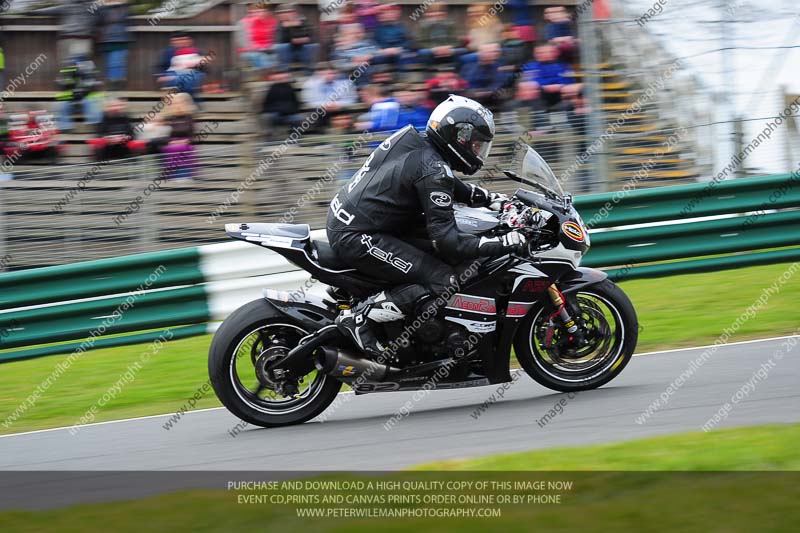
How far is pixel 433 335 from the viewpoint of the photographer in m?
6.31

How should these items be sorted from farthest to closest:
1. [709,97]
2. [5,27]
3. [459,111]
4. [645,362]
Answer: [5,27] < [709,97] < [645,362] < [459,111]

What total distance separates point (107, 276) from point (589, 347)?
5016 mm

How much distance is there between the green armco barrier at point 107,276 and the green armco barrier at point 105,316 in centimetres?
9

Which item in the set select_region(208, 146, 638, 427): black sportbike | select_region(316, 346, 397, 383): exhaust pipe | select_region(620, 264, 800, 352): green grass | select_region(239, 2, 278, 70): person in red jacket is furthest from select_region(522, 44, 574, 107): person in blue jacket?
select_region(316, 346, 397, 383): exhaust pipe

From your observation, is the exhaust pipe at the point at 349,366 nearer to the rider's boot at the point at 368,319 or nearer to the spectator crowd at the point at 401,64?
the rider's boot at the point at 368,319

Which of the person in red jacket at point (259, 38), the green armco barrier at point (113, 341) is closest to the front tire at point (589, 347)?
the green armco barrier at point (113, 341)

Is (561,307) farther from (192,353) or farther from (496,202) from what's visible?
(192,353)

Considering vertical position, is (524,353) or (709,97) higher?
(709,97)

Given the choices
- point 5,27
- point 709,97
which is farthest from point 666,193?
point 5,27

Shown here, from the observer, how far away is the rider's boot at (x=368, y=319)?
6277 millimetres

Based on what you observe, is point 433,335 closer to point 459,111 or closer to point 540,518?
point 459,111

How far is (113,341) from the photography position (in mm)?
9570

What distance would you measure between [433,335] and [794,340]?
2945mm

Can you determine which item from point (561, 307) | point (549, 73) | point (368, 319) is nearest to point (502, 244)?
point (561, 307)
